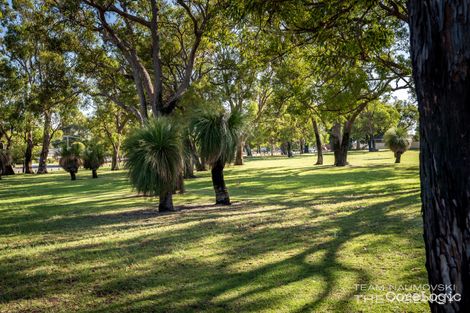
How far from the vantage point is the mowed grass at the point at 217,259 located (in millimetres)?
4105

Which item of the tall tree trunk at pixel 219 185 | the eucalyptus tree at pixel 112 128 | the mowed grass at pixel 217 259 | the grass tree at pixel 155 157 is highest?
the eucalyptus tree at pixel 112 128

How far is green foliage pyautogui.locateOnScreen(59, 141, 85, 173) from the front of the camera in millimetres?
29297

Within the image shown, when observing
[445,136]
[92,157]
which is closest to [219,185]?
[445,136]

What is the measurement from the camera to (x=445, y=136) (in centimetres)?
225

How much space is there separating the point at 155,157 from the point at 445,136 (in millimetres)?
8479

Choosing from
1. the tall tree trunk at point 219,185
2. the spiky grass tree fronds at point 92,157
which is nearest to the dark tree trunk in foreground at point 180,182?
the tall tree trunk at point 219,185

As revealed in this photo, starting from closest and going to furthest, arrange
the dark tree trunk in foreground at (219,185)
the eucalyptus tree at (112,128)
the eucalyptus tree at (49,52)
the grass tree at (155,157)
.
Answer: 1. the grass tree at (155,157)
2. the dark tree trunk in foreground at (219,185)
3. the eucalyptus tree at (49,52)
4. the eucalyptus tree at (112,128)

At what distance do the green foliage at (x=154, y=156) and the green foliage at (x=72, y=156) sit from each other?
21.2 meters

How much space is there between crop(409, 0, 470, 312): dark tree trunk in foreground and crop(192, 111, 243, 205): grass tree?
8787 millimetres

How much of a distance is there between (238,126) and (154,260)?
260 inches

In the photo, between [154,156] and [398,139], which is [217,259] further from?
[398,139]

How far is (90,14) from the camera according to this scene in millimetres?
13992

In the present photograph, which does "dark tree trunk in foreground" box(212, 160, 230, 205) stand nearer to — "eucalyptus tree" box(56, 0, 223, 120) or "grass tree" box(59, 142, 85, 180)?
"eucalyptus tree" box(56, 0, 223, 120)

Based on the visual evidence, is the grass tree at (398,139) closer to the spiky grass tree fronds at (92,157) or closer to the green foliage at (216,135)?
the green foliage at (216,135)
